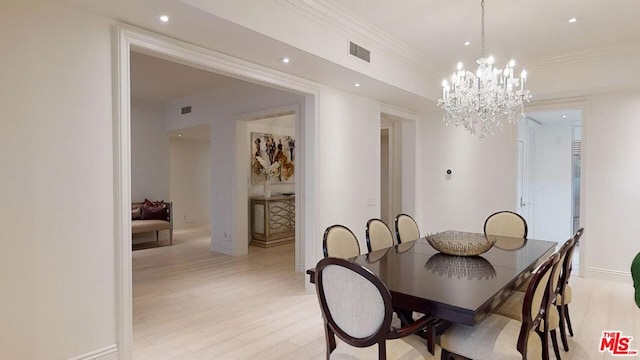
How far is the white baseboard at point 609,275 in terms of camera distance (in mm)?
4549

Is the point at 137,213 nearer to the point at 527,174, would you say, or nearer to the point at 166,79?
the point at 166,79

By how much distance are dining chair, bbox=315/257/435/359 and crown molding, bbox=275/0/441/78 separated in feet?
7.27

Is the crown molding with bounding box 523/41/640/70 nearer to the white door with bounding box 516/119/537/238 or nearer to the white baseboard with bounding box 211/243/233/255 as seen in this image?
the white door with bounding box 516/119/537/238

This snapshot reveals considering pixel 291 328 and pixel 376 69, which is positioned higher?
pixel 376 69

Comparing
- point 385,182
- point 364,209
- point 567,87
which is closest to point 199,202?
point 385,182

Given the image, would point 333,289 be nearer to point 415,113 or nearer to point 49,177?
point 49,177

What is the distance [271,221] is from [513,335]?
206 inches

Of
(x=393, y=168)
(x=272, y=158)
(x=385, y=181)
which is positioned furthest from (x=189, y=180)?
(x=393, y=168)

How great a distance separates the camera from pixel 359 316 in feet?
5.75

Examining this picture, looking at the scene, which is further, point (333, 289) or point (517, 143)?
point (517, 143)

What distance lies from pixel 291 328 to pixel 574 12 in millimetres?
3894

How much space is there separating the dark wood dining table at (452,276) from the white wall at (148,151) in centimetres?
600

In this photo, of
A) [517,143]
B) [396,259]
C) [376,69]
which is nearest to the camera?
[396,259]

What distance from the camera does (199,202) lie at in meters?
9.85
